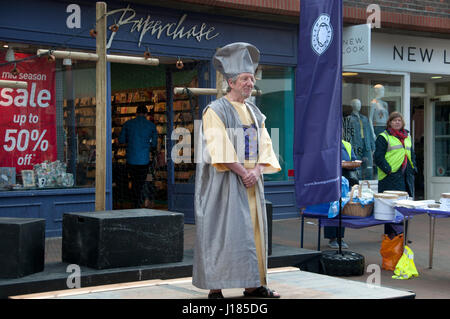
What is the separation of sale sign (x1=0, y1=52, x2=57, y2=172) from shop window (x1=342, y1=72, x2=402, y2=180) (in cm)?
598

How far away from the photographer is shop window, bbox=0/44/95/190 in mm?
9719

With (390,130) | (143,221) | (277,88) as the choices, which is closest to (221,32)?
(277,88)

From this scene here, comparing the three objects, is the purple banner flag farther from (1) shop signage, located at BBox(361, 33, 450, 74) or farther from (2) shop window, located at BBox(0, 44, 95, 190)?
(1) shop signage, located at BBox(361, 33, 450, 74)

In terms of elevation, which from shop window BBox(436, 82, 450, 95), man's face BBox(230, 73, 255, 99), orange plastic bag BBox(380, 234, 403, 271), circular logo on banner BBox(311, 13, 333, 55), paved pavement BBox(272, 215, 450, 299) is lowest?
paved pavement BBox(272, 215, 450, 299)

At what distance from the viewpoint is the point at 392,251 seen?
7855 mm

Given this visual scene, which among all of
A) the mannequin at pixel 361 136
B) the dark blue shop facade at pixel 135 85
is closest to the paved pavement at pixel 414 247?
the mannequin at pixel 361 136

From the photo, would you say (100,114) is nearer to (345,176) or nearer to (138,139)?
(345,176)

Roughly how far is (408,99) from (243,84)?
33.2 feet

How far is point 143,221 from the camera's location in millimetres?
6496

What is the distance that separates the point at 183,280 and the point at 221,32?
6.70 metres

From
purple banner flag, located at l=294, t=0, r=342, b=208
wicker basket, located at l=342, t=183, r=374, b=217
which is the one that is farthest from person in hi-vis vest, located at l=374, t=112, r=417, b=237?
purple banner flag, located at l=294, t=0, r=342, b=208

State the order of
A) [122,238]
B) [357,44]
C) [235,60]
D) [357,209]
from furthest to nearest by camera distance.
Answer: [357,44], [357,209], [122,238], [235,60]

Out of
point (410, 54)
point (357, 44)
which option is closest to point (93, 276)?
point (357, 44)

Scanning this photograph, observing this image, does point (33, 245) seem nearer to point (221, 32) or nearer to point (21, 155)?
point (21, 155)
